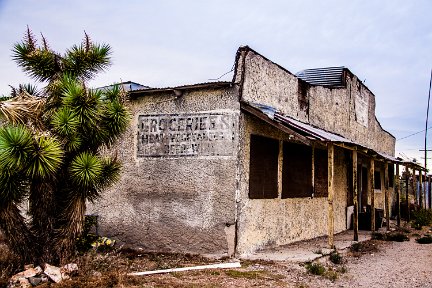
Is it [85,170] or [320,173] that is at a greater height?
[320,173]

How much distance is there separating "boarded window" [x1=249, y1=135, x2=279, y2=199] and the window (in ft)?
8.65

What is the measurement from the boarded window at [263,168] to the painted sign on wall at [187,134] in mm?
742

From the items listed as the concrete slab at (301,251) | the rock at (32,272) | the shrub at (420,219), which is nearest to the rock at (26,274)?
the rock at (32,272)

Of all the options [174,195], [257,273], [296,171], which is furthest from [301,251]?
[174,195]

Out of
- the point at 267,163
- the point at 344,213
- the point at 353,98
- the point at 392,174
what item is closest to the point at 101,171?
the point at 267,163

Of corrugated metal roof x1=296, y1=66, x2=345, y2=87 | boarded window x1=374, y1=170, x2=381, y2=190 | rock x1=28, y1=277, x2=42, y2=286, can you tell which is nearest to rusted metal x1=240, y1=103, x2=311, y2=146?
rock x1=28, y1=277, x2=42, y2=286

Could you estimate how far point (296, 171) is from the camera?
12227mm

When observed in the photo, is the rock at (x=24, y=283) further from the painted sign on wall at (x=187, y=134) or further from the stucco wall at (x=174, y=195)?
the painted sign on wall at (x=187, y=134)

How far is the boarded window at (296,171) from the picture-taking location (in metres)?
11.7

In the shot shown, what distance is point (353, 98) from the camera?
17.5 metres

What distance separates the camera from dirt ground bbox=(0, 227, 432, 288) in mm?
7324

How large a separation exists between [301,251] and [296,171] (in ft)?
7.79

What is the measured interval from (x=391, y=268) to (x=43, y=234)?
6727 mm

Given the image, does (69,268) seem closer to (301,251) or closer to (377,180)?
(301,251)
